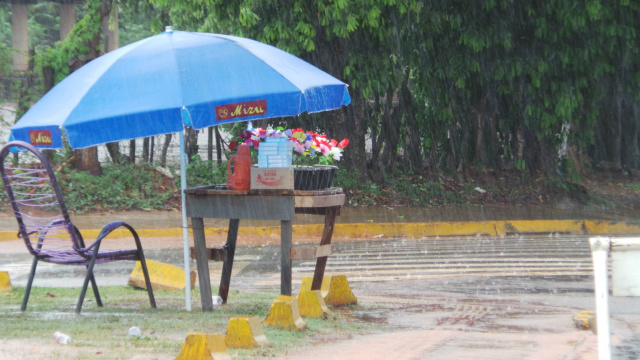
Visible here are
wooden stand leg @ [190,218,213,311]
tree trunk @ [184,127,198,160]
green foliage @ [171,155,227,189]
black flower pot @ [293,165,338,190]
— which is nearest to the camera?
black flower pot @ [293,165,338,190]

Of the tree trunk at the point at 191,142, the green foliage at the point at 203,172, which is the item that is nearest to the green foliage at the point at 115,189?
the green foliage at the point at 203,172

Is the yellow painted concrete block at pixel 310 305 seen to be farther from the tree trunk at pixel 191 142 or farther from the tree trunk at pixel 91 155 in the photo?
the tree trunk at pixel 191 142

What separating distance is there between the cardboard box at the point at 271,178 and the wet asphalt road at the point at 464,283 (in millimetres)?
1270

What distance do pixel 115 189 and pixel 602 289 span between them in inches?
492

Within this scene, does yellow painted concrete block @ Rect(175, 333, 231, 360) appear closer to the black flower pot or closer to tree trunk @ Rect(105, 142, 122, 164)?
the black flower pot

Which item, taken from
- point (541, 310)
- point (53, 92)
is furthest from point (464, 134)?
point (53, 92)

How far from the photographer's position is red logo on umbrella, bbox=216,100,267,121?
18.1ft

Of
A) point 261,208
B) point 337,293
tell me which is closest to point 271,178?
point 261,208

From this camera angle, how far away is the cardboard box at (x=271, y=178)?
19.7 feet

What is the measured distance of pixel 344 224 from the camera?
1323 centimetres

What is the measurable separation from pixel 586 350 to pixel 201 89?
10.3 feet

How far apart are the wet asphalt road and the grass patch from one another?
615 millimetres

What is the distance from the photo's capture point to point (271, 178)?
238 inches

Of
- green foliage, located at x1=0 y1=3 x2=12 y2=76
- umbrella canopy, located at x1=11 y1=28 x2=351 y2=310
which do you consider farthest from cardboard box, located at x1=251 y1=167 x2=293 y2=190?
green foliage, located at x1=0 y1=3 x2=12 y2=76
